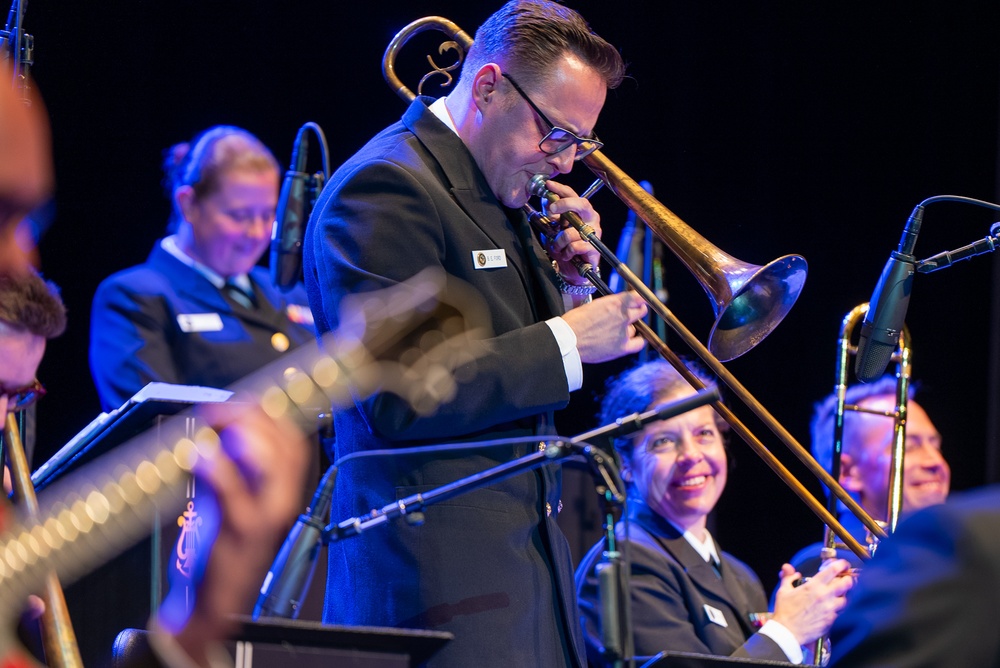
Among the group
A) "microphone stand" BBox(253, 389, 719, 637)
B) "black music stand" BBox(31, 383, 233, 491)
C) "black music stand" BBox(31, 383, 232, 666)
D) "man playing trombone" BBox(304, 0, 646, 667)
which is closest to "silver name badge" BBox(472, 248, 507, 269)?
"man playing trombone" BBox(304, 0, 646, 667)

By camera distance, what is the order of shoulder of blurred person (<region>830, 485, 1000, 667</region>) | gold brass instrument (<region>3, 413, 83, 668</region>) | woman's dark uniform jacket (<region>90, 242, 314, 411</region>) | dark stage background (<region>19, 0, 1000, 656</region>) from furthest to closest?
1. dark stage background (<region>19, 0, 1000, 656</region>)
2. woman's dark uniform jacket (<region>90, 242, 314, 411</region>)
3. gold brass instrument (<region>3, 413, 83, 668</region>)
4. shoulder of blurred person (<region>830, 485, 1000, 667</region>)

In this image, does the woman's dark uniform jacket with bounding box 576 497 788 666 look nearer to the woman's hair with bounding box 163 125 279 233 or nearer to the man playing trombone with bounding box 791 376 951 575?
the man playing trombone with bounding box 791 376 951 575

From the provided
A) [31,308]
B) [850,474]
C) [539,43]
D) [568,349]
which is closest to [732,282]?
[568,349]

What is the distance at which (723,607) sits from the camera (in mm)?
3689

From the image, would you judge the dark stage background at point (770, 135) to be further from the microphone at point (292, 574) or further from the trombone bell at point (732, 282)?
the microphone at point (292, 574)

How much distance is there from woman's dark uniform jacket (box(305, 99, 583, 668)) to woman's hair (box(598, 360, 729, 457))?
1432 millimetres

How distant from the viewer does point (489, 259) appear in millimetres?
2572

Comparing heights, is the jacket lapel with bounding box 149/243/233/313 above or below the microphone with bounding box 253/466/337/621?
above

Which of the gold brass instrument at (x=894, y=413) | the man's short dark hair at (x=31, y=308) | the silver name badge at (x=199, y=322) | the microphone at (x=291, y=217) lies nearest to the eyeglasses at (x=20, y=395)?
the man's short dark hair at (x=31, y=308)

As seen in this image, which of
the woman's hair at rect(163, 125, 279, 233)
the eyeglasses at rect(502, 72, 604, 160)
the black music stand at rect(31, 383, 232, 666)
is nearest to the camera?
the eyeglasses at rect(502, 72, 604, 160)

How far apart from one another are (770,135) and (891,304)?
10.4 ft

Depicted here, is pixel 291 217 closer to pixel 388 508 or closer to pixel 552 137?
pixel 552 137

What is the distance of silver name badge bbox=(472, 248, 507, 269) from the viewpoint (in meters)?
2.56

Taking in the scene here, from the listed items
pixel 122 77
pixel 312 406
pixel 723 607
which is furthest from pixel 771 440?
pixel 312 406
